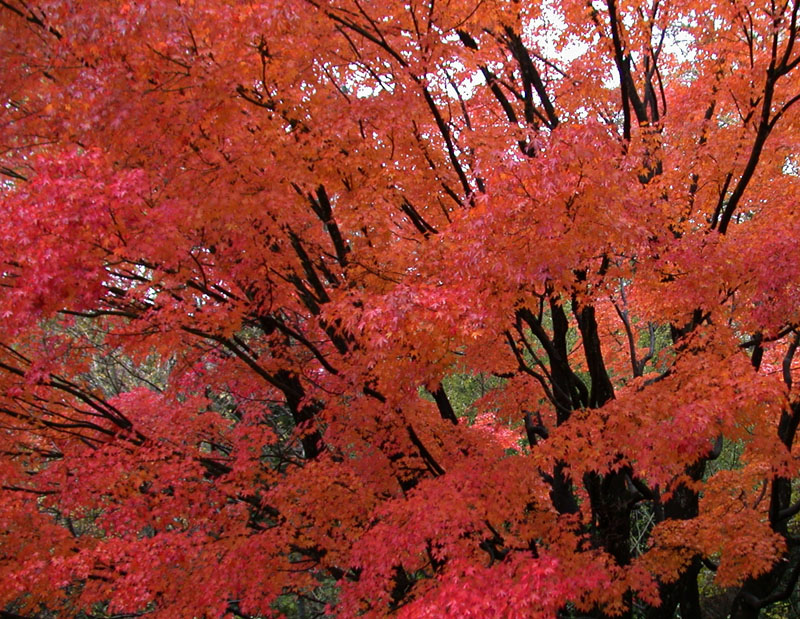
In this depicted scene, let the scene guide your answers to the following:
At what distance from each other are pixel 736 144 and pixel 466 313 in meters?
4.37

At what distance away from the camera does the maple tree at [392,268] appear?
5031mm

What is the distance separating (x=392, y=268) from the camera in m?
6.94

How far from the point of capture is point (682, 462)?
562 cm

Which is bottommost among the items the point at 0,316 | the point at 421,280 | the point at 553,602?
the point at 553,602

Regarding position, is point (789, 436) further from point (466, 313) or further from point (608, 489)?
point (466, 313)

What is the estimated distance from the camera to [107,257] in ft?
18.5

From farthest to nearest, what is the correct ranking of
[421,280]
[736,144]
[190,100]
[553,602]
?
1. [736,144]
2. [421,280]
3. [190,100]
4. [553,602]

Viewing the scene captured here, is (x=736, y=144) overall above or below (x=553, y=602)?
above

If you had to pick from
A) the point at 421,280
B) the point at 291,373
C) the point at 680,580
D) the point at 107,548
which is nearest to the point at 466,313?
the point at 421,280

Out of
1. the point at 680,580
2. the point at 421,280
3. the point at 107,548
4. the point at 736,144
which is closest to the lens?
the point at 421,280

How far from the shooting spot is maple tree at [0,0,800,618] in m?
5.03

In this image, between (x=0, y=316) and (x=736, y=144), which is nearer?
(x=0, y=316)

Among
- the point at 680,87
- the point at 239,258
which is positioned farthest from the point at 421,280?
the point at 680,87

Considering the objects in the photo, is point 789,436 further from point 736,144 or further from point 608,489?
point 736,144
